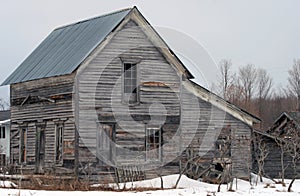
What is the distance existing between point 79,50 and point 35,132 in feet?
14.9

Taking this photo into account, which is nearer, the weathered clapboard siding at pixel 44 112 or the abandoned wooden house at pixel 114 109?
the abandoned wooden house at pixel 114 109

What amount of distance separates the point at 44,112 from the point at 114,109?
11.5 feet

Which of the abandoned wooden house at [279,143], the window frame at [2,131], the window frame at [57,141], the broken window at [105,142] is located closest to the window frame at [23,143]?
the window frame at [57,141]

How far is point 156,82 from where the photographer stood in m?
32.7

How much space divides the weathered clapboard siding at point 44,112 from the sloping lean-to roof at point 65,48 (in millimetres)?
443

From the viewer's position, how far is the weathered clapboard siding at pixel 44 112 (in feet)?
101

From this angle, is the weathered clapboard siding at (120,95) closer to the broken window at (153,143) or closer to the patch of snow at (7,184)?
the broken window at (153,143)

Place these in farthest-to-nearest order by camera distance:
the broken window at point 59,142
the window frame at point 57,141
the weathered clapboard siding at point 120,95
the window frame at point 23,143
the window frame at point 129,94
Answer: the window frame at point 23,143 < the window frame at point 129,94 < the broken window at point 59,142 < the window frame at point 57,141 < the weathered clapboard siding at point 120,95

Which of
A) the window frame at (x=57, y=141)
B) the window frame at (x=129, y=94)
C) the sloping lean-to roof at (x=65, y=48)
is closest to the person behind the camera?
the window frame at (x=57, y=141)

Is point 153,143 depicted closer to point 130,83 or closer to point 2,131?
point 130,83

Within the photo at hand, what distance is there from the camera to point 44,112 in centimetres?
3269

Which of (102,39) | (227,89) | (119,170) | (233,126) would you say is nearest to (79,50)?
(102,39)

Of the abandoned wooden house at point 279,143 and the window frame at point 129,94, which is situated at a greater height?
the window frame at point 129,94

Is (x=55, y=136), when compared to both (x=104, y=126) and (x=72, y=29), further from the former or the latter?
(x=72, y=29)
